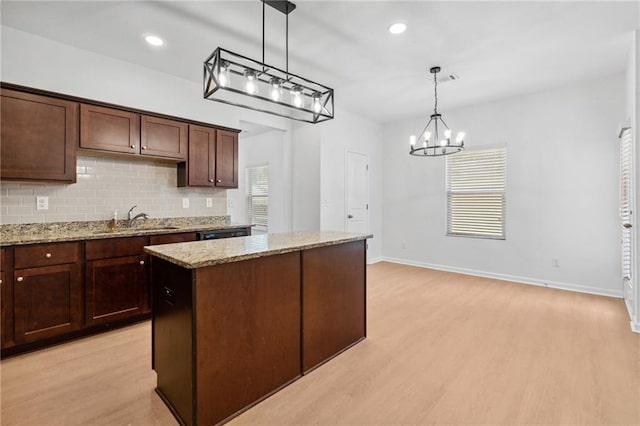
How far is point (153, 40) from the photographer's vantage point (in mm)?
2998

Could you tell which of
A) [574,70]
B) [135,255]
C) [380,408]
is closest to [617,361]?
[380,408]

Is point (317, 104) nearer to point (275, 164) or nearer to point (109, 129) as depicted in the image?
point (109, 129)

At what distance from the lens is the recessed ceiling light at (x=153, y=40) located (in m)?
2.95

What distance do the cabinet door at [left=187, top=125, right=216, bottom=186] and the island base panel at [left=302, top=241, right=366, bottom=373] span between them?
90.2 inches

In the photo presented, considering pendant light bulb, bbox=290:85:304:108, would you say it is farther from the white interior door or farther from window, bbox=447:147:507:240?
window, bbox=447:147:507:240

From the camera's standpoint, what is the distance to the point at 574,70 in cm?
379

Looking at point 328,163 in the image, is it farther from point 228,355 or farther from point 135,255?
point 228,355

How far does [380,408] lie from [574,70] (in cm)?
448

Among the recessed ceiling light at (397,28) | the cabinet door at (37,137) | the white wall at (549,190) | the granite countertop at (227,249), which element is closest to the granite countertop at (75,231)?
the cabinet door at (37,137)

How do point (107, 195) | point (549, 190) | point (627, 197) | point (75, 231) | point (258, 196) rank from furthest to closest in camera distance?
point (258, 196) → point (549, 190) → point (107, 195) → point (627, 197) → point (75, 231)

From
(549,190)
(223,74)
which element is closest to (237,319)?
(223,74)

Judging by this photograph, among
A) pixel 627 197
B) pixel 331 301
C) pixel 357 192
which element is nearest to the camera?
pixel 331 301

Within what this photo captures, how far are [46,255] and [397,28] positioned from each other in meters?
3.66

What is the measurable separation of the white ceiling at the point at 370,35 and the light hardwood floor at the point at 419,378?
9.35 ft
